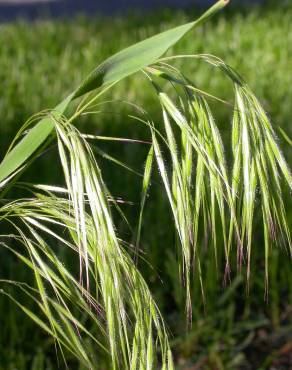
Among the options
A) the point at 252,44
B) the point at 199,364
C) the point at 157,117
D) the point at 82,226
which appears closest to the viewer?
the point at 82,226

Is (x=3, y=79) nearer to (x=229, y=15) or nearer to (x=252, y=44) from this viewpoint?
(x=252, y=44)

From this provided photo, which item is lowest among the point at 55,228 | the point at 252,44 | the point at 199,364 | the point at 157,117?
the point at 199,364

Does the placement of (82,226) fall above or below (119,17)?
below

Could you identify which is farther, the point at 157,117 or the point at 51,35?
the point at 51,35

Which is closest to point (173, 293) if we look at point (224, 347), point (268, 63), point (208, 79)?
point (224, 347)

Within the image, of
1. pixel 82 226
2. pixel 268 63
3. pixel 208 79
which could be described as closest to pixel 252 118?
pixel 82 226

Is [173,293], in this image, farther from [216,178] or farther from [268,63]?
[268,63]

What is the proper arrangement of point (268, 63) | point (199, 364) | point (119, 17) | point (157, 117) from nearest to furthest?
point (199, 364), point (157, 117), point (268, 63), point (119, 17)
